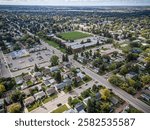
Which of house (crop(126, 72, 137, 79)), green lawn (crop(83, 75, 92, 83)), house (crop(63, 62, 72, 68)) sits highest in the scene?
house (crop(126, 72, 137, 79))

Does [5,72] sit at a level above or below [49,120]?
below

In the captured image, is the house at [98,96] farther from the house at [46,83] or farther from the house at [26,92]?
the house at [26,92]

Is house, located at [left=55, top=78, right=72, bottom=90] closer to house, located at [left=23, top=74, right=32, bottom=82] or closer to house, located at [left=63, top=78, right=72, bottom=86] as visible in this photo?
house, located at [left=63, top=78, right=72, bottom=86]

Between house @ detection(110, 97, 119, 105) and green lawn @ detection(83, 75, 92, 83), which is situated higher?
house @ detection(110, 97, 119, 105)

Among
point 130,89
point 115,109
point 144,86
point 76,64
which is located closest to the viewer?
point 115,109

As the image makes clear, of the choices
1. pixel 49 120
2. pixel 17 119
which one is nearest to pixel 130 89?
pixel 49 120

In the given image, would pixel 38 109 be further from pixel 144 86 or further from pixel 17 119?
pixel 144 86

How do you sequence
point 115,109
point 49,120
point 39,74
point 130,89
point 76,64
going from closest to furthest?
point 49,120 → point 115,109 → point 130,89 → point 39,74 → point 76,64

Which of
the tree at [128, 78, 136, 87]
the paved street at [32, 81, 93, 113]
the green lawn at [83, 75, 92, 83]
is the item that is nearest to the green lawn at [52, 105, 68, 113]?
the paved street at [32, 81, 93, 113]
